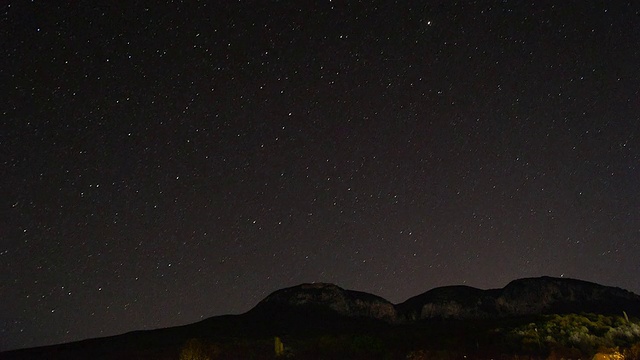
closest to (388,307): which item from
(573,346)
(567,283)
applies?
(567,283)

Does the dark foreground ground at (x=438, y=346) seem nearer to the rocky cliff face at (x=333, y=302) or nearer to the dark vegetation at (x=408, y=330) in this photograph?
the dark vegetation at (x=408, y=330)

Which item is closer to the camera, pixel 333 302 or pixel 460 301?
pixel 460 301

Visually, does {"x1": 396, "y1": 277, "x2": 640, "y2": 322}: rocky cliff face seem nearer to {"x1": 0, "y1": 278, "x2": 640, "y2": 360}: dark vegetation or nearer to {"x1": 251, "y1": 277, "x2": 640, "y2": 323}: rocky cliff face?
{"x1": 251, "y1": 277, "x2": 640, "y2": 323}: rocky cliff face

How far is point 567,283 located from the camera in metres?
78.3

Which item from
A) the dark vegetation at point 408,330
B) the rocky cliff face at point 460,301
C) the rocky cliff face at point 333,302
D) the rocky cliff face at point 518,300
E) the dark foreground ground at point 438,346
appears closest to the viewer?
the dark foreground ground at point 438,346

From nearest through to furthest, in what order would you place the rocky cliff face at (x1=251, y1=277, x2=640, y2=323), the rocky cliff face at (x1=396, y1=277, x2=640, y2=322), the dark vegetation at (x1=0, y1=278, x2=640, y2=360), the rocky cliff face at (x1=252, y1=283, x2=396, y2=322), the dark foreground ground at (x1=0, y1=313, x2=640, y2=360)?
the dark foreground ground at (x1=0, y1=313, x2=640, y2=360)
the dark vegetation at (x1=0, y1=278, x2=640, y2=360)
the rocky cliff face at (x1=396, y1=277, x2=640, y2=322)
the rocky cliff face at (x1=251, y1=277, x2=640, y2=323)
the rocky cliff face at (x1=252, y1=283, x2=396, y2=322)

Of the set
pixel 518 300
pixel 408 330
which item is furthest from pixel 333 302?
pixel 518 300

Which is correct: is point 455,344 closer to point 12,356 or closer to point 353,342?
point 353,342

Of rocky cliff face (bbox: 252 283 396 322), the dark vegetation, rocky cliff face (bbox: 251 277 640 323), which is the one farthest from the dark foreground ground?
rocky cliff face (bbox: 251 277 640 323)

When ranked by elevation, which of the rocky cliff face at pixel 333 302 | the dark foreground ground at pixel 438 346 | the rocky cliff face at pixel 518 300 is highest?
the rocky cliff face at pixel 333 302

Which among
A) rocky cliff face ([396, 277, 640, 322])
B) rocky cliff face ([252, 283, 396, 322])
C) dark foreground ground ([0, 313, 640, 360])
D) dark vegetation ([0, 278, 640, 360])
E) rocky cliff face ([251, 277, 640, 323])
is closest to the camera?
dark foreground ground ([0, 313, 640, 360])

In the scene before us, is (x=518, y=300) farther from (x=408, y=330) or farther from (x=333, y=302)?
(x=333, y=302)

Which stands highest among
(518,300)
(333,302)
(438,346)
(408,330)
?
(333,302)

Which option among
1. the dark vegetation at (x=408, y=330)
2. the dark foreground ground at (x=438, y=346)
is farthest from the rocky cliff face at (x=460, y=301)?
the dark foreground ground at (x=438, y=346)
